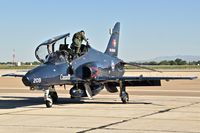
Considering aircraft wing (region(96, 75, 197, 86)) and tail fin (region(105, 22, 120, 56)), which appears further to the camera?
tail fin (region(105, 22, 120, 56))

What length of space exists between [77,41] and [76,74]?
1.64 meters

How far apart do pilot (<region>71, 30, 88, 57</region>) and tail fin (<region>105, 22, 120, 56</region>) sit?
4.07 m

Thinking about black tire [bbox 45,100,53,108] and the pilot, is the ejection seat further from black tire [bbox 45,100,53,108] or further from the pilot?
black tire [bbox 45,100,53,108]

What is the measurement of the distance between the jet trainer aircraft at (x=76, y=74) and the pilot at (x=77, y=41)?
0.87 ft

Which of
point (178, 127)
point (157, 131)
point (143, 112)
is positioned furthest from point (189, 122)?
point (143, 112)

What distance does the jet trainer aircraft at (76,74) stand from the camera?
17594 mm

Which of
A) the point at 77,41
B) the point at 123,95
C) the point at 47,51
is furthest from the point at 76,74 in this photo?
the point at 123,95

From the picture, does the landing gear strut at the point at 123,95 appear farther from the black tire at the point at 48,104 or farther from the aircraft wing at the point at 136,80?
the black tire at the point at 48,104

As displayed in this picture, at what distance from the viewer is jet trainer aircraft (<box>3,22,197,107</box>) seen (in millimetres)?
17594

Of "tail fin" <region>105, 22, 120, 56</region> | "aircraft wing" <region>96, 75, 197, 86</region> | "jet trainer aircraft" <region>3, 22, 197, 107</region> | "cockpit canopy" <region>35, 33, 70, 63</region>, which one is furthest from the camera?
"tail fin" <region>105, 22, 120, 56</region>

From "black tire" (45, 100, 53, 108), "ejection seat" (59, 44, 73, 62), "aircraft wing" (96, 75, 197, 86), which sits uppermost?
"ejection seat" (59, 44, 73, 62)

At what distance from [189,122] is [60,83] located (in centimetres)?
701

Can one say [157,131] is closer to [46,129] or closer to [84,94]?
[46,129]

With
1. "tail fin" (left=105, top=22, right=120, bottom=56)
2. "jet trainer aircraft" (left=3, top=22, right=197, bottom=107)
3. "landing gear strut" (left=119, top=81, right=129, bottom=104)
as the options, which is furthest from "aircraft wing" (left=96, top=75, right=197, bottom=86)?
"tail fin" (left=105, top=22, right=120, bottom=56)
